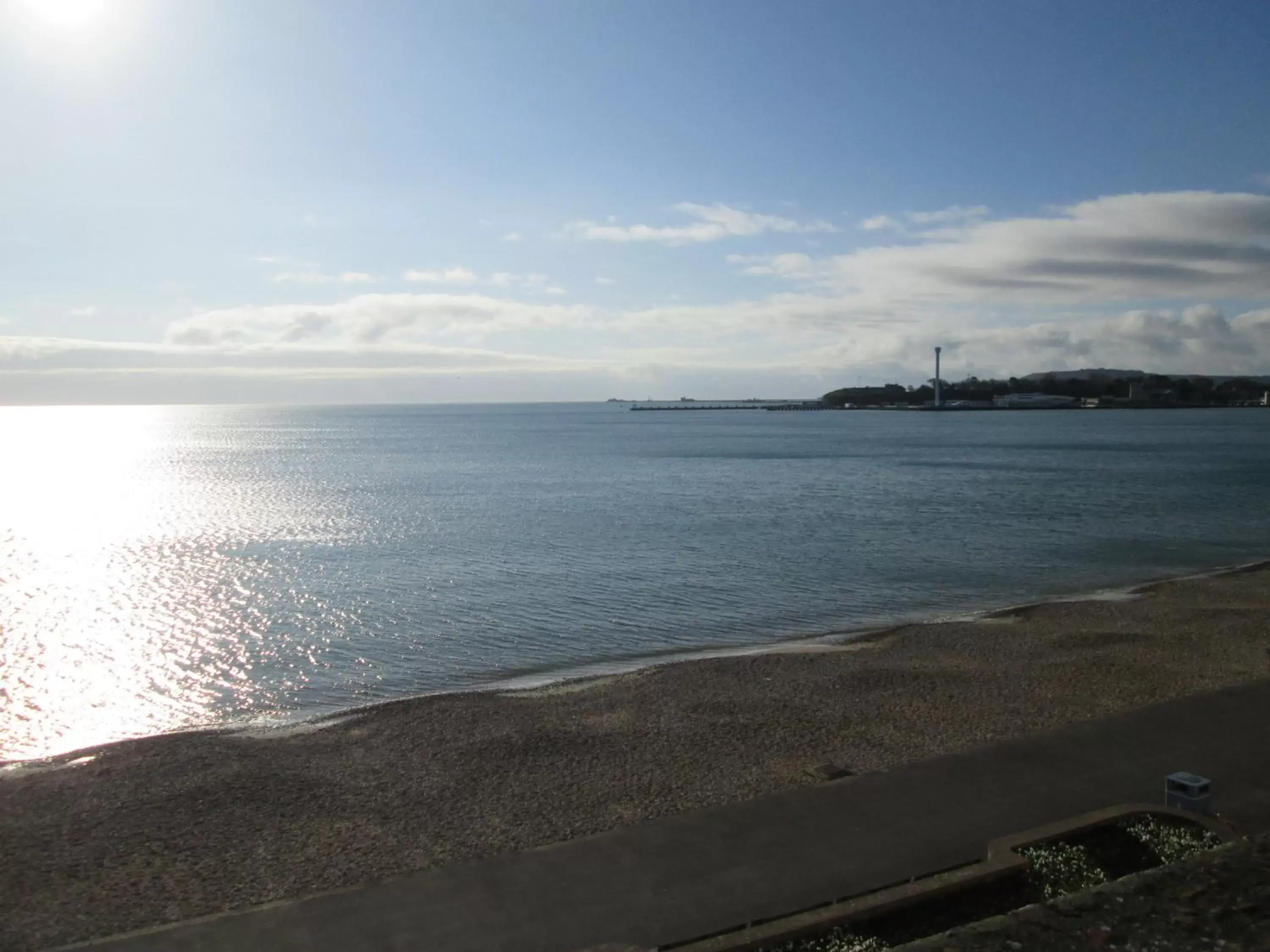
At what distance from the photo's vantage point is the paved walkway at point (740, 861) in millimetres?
6477

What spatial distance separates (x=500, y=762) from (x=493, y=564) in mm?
18764

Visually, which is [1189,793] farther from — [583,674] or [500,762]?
[583,674]

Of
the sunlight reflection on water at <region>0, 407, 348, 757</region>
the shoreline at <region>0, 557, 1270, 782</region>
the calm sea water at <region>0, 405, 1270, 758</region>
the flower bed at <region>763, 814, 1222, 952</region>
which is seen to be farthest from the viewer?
the calm sea water at <region>0, 405, 1270, 758</region>

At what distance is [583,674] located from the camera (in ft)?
56.0

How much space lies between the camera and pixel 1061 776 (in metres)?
8.93

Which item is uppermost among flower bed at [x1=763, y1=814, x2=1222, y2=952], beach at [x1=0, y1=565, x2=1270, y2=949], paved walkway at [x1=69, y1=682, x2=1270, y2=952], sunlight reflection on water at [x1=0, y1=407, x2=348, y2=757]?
flower bed at [x1=763, y1=814, x2=1222, y2=952]

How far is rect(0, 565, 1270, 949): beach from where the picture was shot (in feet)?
26.5

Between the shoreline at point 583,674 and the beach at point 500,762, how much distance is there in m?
0.20

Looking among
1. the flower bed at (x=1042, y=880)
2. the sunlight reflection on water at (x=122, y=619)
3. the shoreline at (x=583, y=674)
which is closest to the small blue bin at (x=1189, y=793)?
the flower bed at (x=1042, y=880)

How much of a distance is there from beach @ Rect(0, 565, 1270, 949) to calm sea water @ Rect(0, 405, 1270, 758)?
3.20 meters

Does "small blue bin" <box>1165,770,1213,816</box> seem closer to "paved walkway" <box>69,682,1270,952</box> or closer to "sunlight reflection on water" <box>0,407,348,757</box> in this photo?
"paved walkway" <box>69,682,1270,952</box>

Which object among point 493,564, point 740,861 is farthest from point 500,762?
point 493,564

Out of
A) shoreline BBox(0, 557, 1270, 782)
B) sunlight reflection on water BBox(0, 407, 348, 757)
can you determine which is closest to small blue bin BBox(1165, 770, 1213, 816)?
shoreline BBox(0, 557, 1270, 782)

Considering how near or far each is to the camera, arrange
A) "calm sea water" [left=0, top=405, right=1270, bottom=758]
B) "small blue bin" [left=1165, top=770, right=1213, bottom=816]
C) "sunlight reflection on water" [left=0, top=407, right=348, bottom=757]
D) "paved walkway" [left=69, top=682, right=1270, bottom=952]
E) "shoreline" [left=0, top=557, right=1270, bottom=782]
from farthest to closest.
→ "calm sea water" [left=0, top=405, right=1270, bottom=758] < "sunlight reflection on water" [left=0, top=407, right=348, bottom=757] < "shoreline" [left=0, top=557, right=1270, bottom=782] < "small blue bin" [left=1165, top=770, right=1213, bottom=816] < "paved walkway" [left=69, top=682, right=1270, bottom=952]
